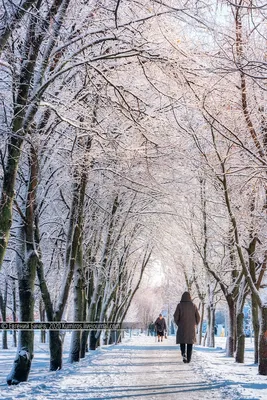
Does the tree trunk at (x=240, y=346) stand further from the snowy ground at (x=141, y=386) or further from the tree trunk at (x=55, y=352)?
the tree trunk at (x=55, y=352)

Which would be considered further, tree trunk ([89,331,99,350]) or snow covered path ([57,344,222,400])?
tree trunk ([89,331,99,350])

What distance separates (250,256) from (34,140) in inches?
258

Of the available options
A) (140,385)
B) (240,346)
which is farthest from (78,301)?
(140,385)

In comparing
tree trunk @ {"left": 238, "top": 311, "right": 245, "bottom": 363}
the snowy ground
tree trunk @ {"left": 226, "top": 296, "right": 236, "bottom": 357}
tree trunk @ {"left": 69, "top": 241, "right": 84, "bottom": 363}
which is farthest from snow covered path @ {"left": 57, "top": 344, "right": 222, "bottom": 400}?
tree trunk @ {"left": 226, "top": 296, "right": 236, "bottom": 357}

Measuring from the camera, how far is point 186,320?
44.5 feet

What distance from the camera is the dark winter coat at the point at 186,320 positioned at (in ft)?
43.5

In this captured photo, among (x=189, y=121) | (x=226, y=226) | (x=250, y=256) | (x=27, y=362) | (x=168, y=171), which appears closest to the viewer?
(x=27, y=362)

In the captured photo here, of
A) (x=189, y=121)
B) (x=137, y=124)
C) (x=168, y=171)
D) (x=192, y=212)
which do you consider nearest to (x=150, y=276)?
(x=192, y=212)

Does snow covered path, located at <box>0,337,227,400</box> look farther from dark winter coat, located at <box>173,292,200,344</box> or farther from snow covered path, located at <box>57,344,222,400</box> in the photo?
dark winter coat, located at <box>173,292,200,344</box>

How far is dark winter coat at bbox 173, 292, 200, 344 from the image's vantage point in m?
13.3

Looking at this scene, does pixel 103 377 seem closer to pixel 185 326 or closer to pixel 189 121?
pixel 185 326

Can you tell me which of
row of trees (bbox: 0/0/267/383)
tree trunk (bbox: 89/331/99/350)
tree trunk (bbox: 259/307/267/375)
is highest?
row of trees (bbox: 0/0/267/383)

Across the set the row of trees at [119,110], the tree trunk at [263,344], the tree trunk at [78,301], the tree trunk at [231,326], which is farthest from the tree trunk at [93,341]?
the tree trunk at [263,344]

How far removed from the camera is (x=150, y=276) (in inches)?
1665
